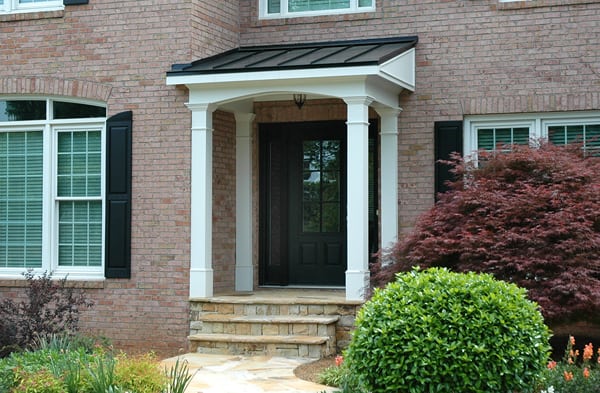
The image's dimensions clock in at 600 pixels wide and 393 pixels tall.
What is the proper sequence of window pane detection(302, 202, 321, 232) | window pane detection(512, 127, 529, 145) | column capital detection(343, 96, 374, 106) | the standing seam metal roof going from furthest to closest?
window pane detection(302, 202, 321, 232), window pane detection(512, 127, 529, 145), the standing seam metal roof, column capital detection(343, 96, 374, 106)

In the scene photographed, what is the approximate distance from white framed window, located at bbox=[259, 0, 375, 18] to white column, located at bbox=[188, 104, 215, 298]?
7.29ft

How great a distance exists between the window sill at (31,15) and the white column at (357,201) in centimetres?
430

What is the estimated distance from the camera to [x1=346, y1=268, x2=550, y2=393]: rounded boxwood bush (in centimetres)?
744

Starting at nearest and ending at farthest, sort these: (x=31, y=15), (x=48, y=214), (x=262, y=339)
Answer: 1. (x=262, y=339)
2. (x=48, y=214)
3. (x=31, y=15)

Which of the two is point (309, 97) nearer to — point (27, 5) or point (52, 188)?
point (52, 188)

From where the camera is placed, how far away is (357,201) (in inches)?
449

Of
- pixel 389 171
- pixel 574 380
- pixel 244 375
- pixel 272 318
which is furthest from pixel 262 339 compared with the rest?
pixel 574 380

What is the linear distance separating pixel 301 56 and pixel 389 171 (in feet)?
6.12

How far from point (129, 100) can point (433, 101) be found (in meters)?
3.90

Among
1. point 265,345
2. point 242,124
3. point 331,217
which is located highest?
point 242,124

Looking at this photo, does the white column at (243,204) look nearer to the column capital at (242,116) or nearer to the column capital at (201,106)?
the column capital at (242,116)

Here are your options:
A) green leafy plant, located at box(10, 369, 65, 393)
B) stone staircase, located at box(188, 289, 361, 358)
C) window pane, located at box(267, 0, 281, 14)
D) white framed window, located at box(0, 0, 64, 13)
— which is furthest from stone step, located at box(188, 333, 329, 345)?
white framed window, located at box(0, 0, 64, 13)

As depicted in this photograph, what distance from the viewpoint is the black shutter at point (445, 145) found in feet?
40.3

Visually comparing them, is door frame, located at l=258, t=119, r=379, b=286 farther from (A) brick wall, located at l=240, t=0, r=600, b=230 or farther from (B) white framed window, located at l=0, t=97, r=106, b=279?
(B) white framed window, located at l=0, t=97, r=106, b=279
